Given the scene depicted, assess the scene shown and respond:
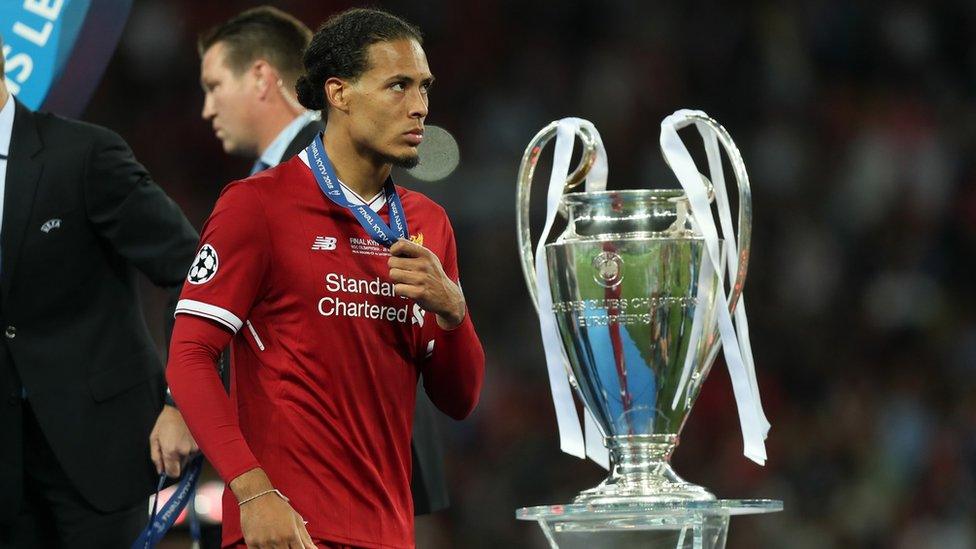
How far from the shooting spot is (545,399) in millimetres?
7516

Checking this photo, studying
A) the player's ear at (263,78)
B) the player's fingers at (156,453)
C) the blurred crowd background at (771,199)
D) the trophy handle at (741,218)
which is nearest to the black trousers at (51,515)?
the player's fingers at (156,453)

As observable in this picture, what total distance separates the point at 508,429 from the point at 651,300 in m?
4.89

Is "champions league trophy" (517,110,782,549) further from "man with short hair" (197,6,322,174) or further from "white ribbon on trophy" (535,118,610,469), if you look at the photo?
"man with short hair" (197,6,322,174)

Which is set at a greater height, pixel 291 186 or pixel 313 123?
pixel 313 123

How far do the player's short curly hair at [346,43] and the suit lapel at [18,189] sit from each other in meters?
0.69

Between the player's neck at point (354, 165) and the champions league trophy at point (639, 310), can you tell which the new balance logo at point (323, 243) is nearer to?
the player's neck at point (354, 165)

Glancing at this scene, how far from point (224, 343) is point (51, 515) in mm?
835

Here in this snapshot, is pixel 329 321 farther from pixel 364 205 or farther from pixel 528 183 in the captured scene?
pixel 528 183

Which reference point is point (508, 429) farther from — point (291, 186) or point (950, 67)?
point (291, 186)

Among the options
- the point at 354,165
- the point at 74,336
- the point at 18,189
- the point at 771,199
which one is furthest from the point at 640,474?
the point at 771,199

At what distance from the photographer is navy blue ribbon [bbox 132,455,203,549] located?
2.67 m

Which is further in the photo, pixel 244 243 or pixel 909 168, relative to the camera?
pixel 909 168

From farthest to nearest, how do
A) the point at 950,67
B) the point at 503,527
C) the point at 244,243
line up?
the point at 950,67 < the point at 503,527 < the point at 244,243

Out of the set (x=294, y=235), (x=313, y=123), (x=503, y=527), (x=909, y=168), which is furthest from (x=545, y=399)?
(x=294, y=235)
